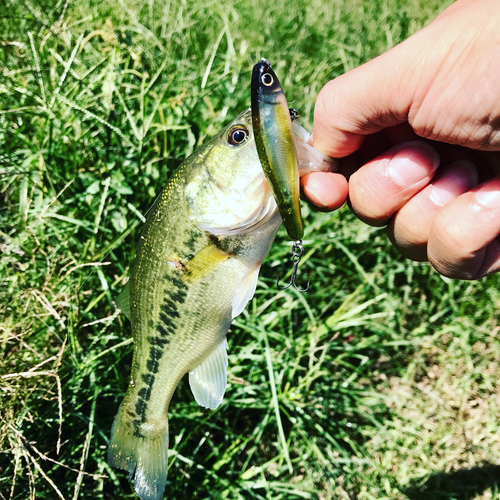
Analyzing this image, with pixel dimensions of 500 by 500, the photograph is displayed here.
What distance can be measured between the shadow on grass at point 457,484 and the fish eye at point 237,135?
251 centimetres

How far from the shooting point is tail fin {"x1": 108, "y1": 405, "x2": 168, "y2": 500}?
1891 millimetres

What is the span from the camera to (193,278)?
1697 mm

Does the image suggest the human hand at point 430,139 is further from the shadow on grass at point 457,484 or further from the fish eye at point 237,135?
the shadow on grass at point 457,484

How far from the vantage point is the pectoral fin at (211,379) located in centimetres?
185

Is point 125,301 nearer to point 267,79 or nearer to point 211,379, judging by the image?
point 211,379

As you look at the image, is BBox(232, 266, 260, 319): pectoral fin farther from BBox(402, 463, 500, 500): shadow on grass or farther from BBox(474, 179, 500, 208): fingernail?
BBox(402, 463, 500, 500): shadow on grass

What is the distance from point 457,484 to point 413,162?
2.32 metres

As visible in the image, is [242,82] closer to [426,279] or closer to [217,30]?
[217,30]

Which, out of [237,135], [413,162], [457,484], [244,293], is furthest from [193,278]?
[457,484]

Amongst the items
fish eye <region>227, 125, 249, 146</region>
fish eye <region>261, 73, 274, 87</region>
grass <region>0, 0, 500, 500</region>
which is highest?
fish eye <region>261, 73, 274, 87</region>

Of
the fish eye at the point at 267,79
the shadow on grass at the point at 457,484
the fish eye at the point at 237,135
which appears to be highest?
the fish eye at the point at 267,79

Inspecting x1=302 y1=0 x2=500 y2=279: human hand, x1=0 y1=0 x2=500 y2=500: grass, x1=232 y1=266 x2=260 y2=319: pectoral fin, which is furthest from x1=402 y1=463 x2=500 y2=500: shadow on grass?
x1=232 y1=266 x2=260 y2=319: pectoral fin

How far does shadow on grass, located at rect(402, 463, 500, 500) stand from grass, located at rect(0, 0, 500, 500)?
0.01 m

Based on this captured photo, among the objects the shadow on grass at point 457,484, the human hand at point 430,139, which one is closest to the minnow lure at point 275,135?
the human hand at point 430,139
